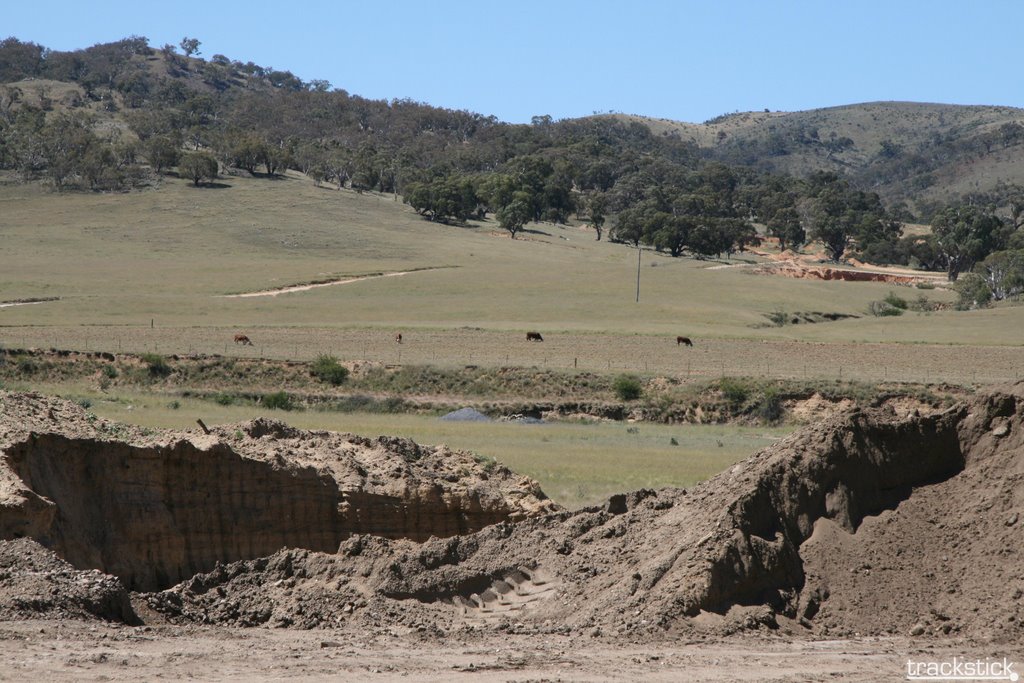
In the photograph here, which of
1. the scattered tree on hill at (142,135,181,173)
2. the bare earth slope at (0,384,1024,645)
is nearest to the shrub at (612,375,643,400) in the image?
the bare earth slope at (0,384,1024,645)

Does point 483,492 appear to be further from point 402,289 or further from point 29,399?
point 402,289

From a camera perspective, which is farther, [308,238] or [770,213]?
[770,213]

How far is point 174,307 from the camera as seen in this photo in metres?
78.9

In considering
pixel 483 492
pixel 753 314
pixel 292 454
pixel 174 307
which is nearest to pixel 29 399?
pixel 292 454

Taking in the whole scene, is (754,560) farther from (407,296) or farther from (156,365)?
(407,296)

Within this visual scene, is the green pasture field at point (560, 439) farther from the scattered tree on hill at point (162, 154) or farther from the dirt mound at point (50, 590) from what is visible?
the scattered tree on hill at point (162, 154)

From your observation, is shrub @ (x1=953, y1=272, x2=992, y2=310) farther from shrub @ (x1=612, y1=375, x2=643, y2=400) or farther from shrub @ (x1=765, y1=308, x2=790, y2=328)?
shrub @ (x1=612, y1=375, x2=643, y2=400)

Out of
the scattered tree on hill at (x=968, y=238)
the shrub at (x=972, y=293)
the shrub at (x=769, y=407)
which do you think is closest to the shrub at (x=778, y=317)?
the shrub at (x=972, y=293)

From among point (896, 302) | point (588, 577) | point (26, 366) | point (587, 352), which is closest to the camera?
point (588, 577)

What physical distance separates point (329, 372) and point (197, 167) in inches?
3872

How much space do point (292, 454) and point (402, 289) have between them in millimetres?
72357

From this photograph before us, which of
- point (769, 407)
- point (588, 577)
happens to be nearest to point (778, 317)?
point (769, 407)

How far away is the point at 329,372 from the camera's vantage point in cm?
5147

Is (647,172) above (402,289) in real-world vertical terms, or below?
above
